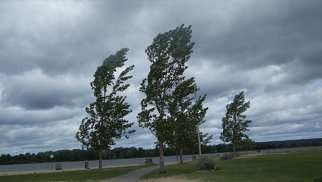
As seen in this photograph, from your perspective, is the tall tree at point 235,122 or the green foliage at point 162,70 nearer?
the green foliage at point 162,70

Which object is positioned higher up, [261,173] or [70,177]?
[70,177]

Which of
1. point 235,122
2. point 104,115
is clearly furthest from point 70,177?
point 235,122

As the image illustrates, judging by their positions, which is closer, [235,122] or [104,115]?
[104,115]

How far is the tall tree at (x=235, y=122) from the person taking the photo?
7194 centimetres

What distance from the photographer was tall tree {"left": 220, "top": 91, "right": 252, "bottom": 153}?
236 ft

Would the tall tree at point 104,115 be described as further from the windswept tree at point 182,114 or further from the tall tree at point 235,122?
the tall tree at point 235,122

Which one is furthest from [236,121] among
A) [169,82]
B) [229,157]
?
[169,82]

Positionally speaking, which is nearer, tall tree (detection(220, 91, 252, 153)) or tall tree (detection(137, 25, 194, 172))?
tall tree (detection(137, 25, 194, 172))

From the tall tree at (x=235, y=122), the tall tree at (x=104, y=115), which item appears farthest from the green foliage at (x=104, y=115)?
the tall tree at (x=235, y=122)

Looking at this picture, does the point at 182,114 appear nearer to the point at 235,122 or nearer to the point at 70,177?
the point at 70,177

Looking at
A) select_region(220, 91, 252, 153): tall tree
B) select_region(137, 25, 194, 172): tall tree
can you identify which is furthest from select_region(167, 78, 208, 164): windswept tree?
select_region(220, 91, 252, 153): tall tree

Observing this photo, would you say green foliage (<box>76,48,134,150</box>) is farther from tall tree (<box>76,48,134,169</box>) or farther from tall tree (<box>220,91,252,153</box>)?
tall tree (<box>220,91,252,153</box>)

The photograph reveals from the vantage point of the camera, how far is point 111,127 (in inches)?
1647

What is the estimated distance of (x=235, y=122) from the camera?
236 ft
